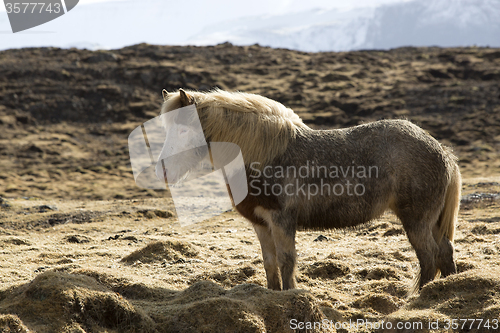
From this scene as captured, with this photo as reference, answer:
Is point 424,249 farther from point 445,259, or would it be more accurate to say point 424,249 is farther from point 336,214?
point 336,214

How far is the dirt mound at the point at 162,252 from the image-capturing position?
506 cm

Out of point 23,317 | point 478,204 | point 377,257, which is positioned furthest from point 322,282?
point 478,204

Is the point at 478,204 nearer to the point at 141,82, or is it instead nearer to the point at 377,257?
the point at 377,257

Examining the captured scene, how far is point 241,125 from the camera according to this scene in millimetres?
3719

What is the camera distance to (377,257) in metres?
5.16

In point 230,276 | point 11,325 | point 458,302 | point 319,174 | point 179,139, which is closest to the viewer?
point 11,325

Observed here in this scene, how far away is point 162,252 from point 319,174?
96.8 inches

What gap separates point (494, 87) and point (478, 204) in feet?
63.3

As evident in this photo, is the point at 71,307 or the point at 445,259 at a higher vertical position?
the point at 71,307

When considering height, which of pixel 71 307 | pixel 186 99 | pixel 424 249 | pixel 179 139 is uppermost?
pixel 186 99

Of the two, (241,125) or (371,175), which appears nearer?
(241,125)

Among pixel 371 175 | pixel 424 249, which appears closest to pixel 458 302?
pixel 424 249

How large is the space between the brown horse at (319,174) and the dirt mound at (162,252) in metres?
1.63

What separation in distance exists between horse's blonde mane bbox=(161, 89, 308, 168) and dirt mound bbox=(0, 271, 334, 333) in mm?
1222
